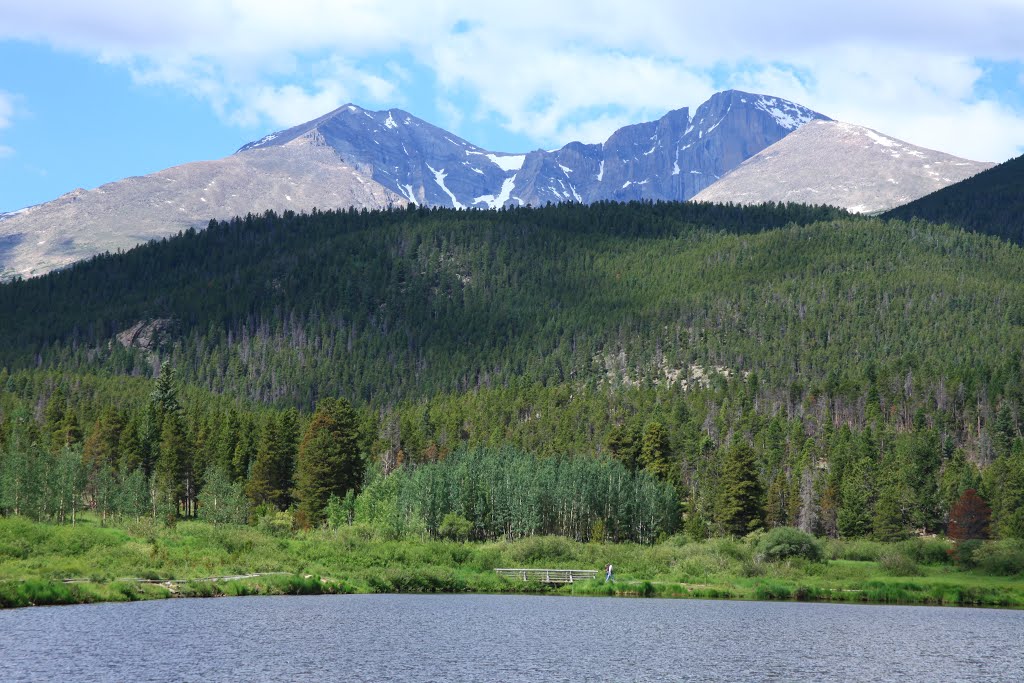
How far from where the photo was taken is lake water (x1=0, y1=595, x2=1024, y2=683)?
55969mm

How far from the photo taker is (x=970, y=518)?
146 metres

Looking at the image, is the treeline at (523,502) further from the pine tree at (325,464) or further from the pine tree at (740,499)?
the pine tree at (325,464)

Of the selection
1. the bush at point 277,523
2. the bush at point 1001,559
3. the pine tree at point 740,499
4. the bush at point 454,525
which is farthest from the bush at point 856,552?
the bush at point 277,523

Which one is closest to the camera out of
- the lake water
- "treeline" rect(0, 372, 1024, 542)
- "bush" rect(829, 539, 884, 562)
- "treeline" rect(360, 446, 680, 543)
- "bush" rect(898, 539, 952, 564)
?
the lake water

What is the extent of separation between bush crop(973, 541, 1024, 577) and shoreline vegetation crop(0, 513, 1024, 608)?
0.14 meters

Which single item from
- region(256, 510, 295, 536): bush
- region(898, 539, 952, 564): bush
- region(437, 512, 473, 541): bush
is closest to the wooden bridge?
region(437, 512, 473, 541): bush

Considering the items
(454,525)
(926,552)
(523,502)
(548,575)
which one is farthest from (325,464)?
(926,552)

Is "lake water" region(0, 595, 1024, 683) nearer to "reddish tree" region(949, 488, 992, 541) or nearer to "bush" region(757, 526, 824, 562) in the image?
"bush" region(757, 526, 824, 562)

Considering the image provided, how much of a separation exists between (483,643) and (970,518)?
9846 centimetres

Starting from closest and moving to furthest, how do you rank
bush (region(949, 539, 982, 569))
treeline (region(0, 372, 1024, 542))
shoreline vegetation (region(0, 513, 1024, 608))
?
shoreline vegetation (region(0, 513, 1024, 608)) < bush (region(949, 539, 982, 569)) < treeline (region(0, 372, 1024, 542))

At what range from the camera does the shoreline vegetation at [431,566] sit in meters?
88.4

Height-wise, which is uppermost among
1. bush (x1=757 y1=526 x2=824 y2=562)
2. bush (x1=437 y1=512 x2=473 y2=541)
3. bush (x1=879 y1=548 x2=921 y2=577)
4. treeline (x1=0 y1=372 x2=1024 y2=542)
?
treeline (x1=0 y1=372 x2=1024 y2=542)

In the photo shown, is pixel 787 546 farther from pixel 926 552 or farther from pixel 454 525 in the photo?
pixel 454 525

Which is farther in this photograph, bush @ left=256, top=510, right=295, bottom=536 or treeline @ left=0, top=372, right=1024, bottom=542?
treeline @ left=0, top=372, right=1024, bottom=542
